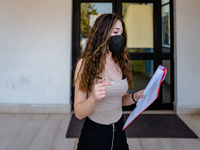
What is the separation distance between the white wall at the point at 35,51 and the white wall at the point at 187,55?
2.03m

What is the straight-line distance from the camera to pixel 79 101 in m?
1.23

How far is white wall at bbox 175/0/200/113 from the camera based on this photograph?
396cm

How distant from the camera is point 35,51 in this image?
4.02 metres

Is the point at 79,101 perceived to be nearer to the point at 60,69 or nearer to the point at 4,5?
the point at 60,69

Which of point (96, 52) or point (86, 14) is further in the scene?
point (86, 14)

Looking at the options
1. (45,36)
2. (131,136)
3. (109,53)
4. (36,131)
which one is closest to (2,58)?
→ (45,36)

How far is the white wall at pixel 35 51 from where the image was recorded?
156 inches

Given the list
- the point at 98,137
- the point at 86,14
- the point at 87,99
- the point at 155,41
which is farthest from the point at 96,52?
the point at 155,41

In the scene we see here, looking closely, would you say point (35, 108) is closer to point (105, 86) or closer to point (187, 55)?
point (187, 55)

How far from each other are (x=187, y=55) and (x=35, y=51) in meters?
2.84

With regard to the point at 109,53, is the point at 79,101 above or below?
below

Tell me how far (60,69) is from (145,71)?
1663mm

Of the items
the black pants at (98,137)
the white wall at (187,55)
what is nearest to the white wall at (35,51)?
the white wall at (187,55)

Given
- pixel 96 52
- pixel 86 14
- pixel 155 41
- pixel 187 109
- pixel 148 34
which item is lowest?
pixel 187 109
